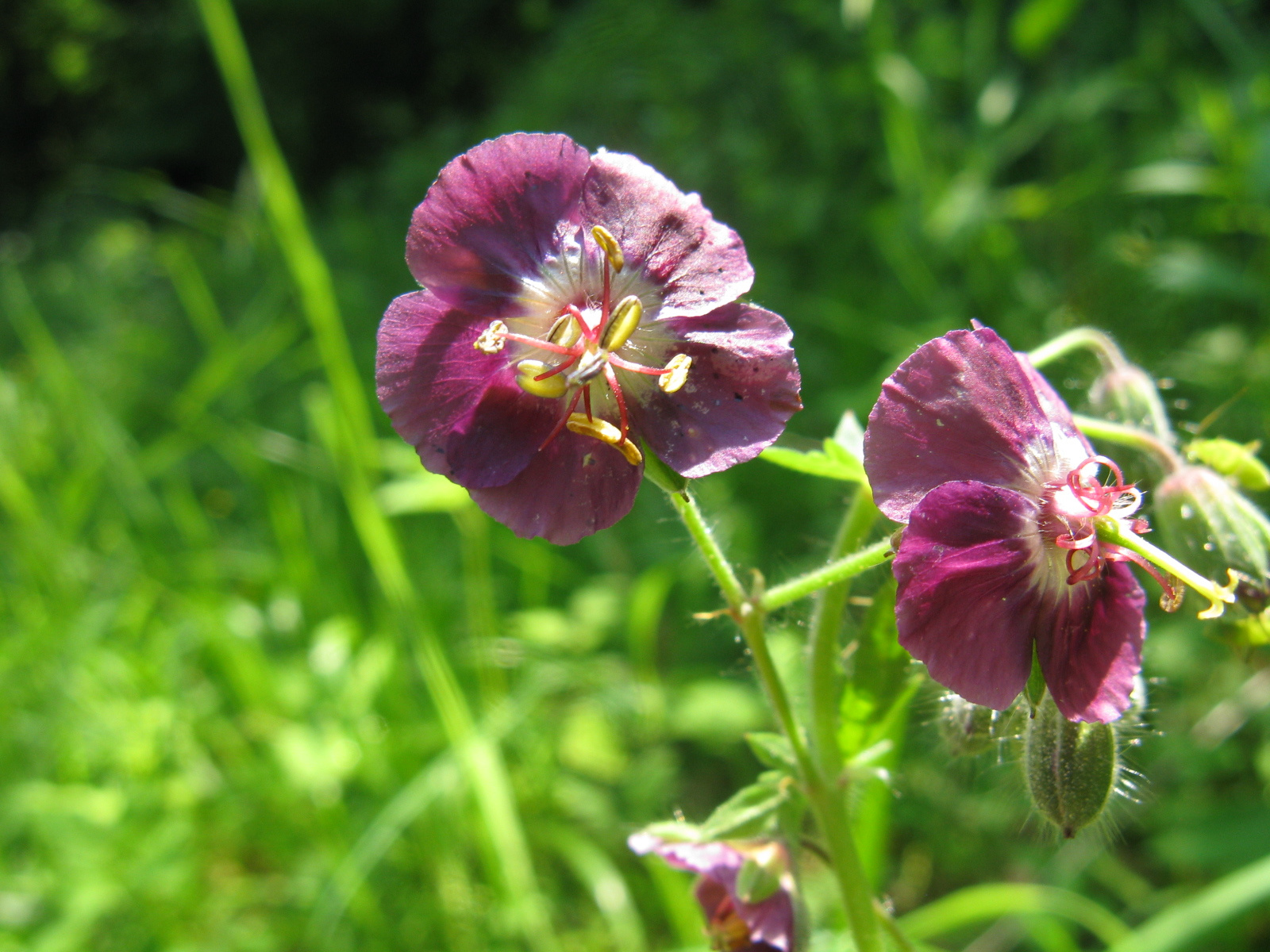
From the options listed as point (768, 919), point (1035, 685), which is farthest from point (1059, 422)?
point (768, 919)

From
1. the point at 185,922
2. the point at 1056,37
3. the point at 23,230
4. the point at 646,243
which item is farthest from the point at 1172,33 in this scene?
the point at 23,230

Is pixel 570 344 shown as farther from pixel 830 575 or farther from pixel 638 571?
pixel 638 571

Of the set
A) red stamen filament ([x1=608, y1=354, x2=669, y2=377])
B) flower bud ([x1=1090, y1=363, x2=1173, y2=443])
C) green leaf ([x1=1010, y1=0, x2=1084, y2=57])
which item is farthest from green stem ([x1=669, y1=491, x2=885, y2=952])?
green leaf ([x1=1010, y1=0, x2=1084, y2=57])

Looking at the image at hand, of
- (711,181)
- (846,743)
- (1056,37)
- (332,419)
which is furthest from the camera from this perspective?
(711,181)

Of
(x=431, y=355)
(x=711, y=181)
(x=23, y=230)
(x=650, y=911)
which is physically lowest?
(x=650, y=911)

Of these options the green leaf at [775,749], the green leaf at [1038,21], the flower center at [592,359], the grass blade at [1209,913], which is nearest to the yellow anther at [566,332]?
the flower center at [592,359]

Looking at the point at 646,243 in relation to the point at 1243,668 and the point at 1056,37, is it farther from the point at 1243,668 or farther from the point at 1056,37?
the point at 1056,37

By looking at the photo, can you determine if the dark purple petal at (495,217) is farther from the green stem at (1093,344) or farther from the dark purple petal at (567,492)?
the green stem at (1093,344)
